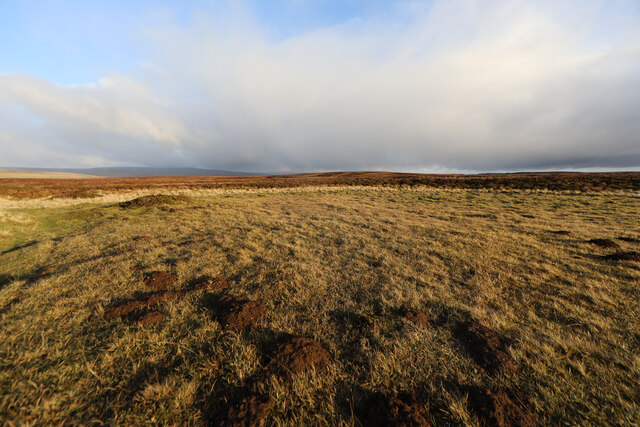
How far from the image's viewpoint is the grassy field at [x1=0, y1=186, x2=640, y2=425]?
2.32m

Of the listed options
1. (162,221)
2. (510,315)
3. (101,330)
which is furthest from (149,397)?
(162,221)

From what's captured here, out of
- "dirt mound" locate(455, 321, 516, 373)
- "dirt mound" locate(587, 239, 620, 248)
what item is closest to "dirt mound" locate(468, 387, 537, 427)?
"dirt mound" locate(455, 321, 516, 373)

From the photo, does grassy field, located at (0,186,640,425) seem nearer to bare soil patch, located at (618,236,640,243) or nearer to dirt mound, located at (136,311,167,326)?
dirt mound, located at (136,311,167,326)

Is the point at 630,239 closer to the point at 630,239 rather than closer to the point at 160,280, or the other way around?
the point at 630,239

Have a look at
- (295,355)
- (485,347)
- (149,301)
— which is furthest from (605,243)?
(149,301)

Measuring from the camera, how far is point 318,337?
3352 millimetres

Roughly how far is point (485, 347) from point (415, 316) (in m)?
1.00

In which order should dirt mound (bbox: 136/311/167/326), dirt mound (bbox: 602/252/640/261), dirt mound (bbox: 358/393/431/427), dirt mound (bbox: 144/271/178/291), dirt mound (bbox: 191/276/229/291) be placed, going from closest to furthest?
dirt mound (bbox: 358/393/431/427)
dirt mound (bbox: 136/311/167/326)
dirt mound (bbox: 191/276/229/291)
dirt mound (bbox: 144/271/178/291)
dirt mound (bbox: 602/252/640/261)

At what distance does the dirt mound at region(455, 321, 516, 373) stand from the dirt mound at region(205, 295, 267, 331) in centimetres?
324

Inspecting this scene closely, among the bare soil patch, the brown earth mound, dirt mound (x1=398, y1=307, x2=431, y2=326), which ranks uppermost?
the brown earth mound

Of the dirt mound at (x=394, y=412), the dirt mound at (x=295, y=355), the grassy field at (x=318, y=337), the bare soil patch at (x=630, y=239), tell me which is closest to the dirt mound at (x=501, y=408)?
the grassy field at (x=318, y=337)

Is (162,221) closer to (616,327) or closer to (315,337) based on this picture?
(315,337)

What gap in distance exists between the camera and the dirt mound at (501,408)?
219cm

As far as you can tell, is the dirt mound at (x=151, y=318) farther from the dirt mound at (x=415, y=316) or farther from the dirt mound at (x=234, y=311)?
the dirt mound at (x=415, y=316)
